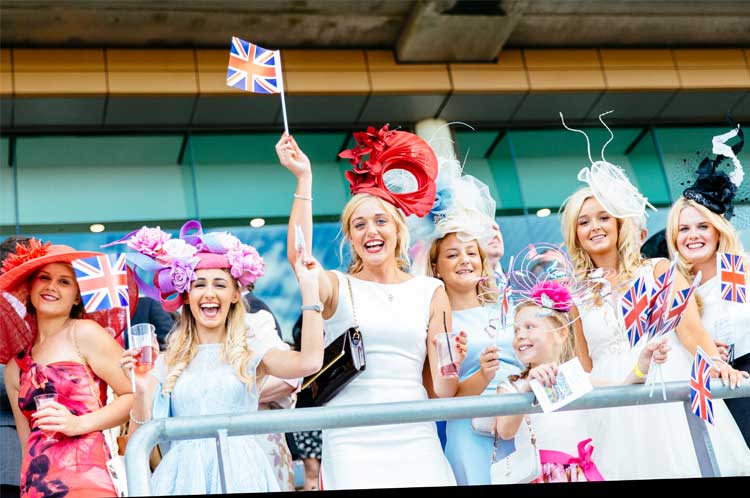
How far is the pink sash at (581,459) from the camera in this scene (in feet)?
15.3

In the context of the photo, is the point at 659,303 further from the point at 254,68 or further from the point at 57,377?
the point at 57,377

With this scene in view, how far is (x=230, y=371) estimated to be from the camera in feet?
15.1

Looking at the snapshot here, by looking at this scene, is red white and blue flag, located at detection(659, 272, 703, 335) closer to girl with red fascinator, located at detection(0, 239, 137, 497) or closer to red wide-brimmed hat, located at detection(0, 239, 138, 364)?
girl with red fascinator, located at detection(0, 239, 137, 497)

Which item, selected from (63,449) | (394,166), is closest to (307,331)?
(63,449)

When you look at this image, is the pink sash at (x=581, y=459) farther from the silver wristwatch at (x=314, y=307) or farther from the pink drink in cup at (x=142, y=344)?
the pink drink in cup at (x=142, y=344)

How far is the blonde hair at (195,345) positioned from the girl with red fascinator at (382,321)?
322mm

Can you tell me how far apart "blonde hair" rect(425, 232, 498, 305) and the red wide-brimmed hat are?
1.27 m

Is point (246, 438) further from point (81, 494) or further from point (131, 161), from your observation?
point (131, 161)

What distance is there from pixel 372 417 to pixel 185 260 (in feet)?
3.74

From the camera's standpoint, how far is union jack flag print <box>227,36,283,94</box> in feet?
17.6

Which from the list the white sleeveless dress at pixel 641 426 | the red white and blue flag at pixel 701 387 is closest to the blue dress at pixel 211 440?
the white sleeveless dress at pixel 641 426

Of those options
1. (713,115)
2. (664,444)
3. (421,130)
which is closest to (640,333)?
(664,444)

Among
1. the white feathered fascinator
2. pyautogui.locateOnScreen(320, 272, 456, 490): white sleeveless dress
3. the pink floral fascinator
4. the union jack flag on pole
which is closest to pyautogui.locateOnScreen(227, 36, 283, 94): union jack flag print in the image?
the union jack flag on pole

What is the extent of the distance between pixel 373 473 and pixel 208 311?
2.90 ft
